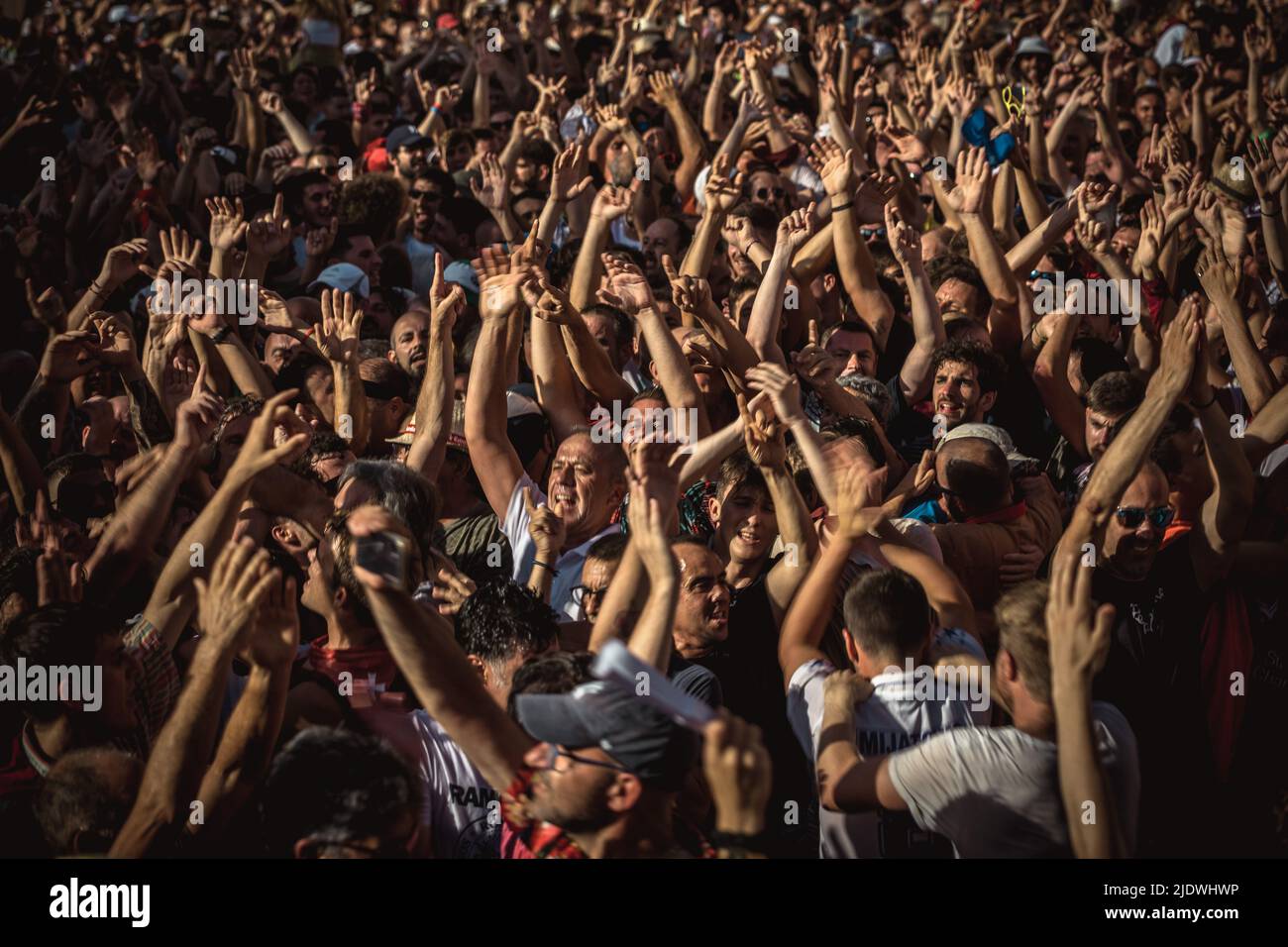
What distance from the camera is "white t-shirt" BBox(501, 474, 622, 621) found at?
4488mm

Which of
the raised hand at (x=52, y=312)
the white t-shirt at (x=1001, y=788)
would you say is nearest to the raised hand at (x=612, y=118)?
the raised hand at (x=52, y=312)

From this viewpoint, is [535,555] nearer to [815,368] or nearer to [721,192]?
[815,368]

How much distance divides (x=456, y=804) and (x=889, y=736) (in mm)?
1070

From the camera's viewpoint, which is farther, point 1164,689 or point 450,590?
point 1164,689

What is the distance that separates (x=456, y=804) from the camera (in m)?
3.53

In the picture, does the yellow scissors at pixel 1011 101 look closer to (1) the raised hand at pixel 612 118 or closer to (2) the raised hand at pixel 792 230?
(1) the raised hand at pixel 612 118

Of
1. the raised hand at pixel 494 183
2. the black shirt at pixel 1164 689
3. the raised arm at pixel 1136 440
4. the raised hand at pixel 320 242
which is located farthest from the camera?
the raised hand at pixel 320 242

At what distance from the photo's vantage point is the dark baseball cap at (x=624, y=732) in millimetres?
2766

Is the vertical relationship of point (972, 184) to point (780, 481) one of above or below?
above

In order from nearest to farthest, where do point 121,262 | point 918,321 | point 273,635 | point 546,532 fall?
point 273,635
point 546,532
point 918,321
point 121,262

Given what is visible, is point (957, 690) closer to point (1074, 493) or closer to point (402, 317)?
point (1074, 493)

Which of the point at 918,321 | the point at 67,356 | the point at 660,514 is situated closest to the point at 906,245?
the point at 918,321

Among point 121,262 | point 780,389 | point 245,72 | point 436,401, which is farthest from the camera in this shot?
point 245,72

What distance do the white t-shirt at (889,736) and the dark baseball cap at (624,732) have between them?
0.78m
